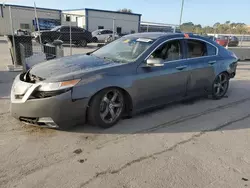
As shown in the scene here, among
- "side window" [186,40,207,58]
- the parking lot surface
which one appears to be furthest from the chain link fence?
"side window" [186,40,207,58]

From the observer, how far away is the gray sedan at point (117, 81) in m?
3.30

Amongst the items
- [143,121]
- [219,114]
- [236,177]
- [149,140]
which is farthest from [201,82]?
[236,177]

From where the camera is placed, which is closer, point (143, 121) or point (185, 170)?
point (185, 170)

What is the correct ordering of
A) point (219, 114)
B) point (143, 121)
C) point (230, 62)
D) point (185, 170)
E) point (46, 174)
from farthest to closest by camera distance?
1. point (230, 62)
2. point (219, 114)
3. point (143, 121)
4. point (185, 170)
5. point (46, 174)

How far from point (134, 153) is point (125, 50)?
6.96ft

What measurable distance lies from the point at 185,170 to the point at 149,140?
811 millimetres

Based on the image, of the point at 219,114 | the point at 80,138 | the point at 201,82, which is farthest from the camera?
the point at 201,82

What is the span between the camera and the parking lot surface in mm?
2598

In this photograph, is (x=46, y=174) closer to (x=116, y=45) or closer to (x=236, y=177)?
(x=236, y=177)

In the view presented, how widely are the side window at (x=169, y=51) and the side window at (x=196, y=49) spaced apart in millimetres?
290

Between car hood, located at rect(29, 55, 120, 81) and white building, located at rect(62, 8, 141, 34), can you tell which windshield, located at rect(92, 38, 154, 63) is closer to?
car hood, located at rect(29, 55, 120, 81)

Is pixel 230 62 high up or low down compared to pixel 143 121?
up

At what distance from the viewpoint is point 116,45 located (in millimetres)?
4875

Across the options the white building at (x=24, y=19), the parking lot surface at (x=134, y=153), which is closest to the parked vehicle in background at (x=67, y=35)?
the white building at (x=24, y=19)
